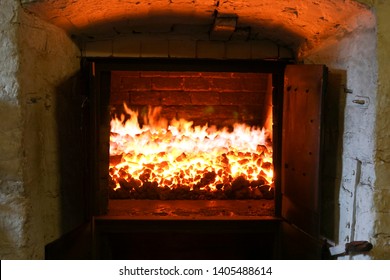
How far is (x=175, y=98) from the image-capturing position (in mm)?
2893

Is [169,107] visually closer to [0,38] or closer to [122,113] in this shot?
[122,113]

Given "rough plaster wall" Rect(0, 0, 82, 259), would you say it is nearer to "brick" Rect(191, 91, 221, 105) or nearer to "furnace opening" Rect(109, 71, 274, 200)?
"furnace opening" Rect(109, 71, 274, 200)

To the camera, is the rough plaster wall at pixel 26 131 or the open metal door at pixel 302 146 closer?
the rough plaster wall at pixel 26 131

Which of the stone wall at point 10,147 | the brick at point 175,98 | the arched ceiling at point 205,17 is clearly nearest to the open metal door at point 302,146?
the arched ceiling at point 205,17

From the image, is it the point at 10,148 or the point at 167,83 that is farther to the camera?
the point at 167,83

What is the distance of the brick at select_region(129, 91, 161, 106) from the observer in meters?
2.87

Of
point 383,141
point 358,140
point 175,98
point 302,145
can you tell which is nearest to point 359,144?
point 358,140

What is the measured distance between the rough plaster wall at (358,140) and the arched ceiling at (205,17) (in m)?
0.10

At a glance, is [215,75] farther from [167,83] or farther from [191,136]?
[191,136]

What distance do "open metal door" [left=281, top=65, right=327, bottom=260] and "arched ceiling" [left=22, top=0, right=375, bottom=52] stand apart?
189mm

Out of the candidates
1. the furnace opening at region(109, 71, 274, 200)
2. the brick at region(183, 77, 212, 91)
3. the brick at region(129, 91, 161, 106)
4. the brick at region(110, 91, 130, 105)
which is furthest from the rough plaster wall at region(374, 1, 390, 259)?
the brick at region(110, 91, 130, 105)

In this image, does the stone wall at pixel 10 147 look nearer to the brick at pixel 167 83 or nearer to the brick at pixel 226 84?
the brick at pixel 167 83

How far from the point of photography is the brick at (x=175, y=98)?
9.45ft

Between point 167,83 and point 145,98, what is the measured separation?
0.18 m
